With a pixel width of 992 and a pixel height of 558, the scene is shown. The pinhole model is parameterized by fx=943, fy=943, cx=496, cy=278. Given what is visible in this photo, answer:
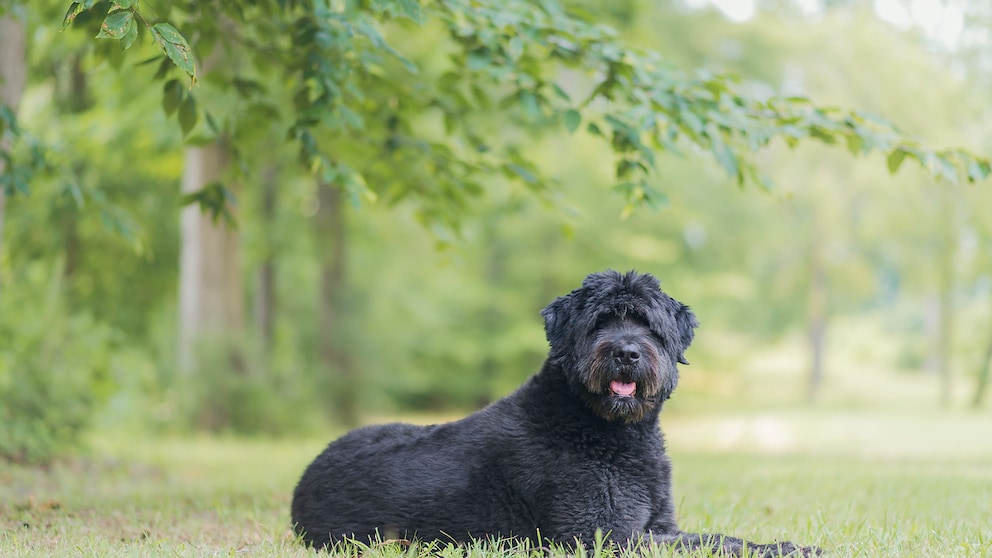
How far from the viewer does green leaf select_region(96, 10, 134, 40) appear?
4.14m

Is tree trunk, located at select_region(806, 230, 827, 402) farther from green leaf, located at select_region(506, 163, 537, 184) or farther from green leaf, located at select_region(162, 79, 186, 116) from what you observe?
green leaf, located at select_region(162, 79, 186, 116)

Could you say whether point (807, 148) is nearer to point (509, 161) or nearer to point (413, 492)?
point (509, 161)

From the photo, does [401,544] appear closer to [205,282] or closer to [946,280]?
[205,282]

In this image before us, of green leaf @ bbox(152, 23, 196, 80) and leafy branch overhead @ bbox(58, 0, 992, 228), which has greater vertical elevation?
leafy branch overhead @ bbox(58, 0, 992, 228)

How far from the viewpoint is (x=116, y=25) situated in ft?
13.6

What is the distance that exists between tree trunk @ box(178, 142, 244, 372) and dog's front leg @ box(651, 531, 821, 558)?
11.6 metres

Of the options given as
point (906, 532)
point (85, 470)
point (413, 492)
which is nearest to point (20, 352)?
point (85, 470)

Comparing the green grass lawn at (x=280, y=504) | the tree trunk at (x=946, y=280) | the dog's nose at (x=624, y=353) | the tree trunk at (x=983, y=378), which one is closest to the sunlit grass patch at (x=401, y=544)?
the green grass lawn at (x=280, y=504)

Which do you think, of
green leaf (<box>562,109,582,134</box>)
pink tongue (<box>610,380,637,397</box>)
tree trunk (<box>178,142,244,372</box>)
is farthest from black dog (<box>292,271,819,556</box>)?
tree trunk (<box>178,142,244,372</box>)

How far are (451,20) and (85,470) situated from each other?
6.96 m

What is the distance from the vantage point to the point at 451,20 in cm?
613

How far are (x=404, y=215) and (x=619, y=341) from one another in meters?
15.4

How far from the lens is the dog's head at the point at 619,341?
4.25 m

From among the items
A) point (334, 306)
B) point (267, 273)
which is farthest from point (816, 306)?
point (267, 273)
